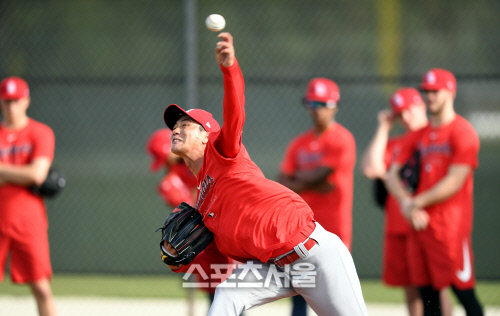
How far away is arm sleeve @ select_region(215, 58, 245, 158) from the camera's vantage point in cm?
252

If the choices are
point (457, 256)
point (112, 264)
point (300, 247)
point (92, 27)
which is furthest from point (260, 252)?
point (92, 27)

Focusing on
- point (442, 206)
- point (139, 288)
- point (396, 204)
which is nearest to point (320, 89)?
point (396, 204)

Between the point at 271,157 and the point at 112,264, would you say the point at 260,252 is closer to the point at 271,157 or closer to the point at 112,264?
the point at 271,157

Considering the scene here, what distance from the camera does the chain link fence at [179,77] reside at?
7316mm

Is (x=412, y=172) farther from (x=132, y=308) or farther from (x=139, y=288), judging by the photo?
(x=139, y=288)

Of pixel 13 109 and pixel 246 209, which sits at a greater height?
pixel 13 109

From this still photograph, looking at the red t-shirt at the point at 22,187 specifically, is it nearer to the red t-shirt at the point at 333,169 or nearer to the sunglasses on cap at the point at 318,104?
the red t-shirt at the point at 333,169

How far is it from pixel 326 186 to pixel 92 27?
179 inches

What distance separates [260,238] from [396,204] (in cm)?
234

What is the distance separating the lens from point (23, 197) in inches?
183

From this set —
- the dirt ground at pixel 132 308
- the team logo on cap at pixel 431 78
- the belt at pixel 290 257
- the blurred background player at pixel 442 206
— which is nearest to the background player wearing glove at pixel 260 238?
the belt at pixel 290 257

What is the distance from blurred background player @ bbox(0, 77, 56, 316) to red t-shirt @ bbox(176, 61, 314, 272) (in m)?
2.22

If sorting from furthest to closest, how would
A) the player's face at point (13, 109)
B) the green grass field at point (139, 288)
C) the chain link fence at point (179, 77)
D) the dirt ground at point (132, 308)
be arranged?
the chain link fence at point (179, 77), the green grass field at point (139, 288), the dirt ground at point (132, 308), the player's face at point (13, 109)

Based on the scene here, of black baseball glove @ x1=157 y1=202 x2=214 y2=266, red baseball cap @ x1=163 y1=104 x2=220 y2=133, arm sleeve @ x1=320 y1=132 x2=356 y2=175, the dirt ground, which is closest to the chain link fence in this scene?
the dirt ground
